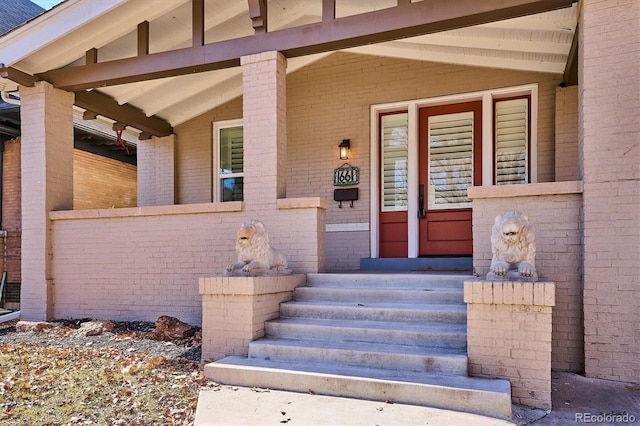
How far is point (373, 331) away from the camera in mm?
3861

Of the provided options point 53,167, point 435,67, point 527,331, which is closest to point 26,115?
point 53,167

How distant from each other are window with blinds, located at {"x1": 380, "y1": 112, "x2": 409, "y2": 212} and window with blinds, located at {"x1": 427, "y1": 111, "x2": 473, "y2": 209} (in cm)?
39

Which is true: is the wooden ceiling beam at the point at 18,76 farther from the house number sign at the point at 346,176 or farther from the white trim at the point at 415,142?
the white trim at the point at 415,142

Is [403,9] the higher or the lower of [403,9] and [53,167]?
the higher

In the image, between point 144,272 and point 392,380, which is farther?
point 144,272

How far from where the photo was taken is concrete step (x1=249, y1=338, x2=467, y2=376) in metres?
3.38

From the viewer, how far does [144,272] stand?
5.77m

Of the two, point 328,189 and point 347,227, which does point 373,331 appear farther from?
point 328,189

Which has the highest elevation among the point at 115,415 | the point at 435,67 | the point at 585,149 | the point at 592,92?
the point at 435,67

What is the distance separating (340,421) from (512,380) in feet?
4.36

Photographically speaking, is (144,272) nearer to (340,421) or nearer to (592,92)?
(340,421)

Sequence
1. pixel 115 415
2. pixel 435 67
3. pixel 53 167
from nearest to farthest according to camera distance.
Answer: pixel 115 415 < pixel 53 167 < pixel 435 67

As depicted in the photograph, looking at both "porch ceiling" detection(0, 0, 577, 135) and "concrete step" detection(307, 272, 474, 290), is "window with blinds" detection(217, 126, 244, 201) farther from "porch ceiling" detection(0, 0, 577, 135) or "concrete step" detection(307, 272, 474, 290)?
"concrete step" detection(307, 272, 474, 290)

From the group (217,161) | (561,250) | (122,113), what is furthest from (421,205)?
(122,113)
